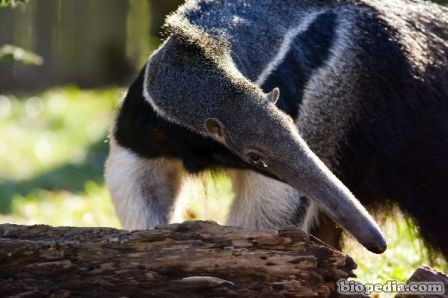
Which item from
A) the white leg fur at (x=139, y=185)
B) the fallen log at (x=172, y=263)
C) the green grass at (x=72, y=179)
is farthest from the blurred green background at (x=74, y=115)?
the fallen log at (x=172, y=263)

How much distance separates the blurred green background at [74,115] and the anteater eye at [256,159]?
1424 millimetres

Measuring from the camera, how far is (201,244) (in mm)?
3992

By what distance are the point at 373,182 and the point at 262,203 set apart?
879mm

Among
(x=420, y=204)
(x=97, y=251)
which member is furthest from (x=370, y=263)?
(x=97, y=251)

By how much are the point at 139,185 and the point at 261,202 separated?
73 centimetres

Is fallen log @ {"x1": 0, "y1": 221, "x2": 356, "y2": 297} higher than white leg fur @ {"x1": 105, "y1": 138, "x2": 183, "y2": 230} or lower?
higher

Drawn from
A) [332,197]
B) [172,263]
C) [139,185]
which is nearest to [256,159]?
[332,197]

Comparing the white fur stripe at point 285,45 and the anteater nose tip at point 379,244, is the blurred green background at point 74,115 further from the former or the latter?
the anteater nose tip at point 379,244

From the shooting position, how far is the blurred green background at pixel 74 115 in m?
6.66

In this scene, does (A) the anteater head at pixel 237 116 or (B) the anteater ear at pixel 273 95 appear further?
(B) the anteater ear at pixel 273 95

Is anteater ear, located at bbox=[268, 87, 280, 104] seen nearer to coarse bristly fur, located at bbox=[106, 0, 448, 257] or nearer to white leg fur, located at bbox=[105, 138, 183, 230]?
coarse bristly fur, located at bbox=[106, 0, 448, 257]

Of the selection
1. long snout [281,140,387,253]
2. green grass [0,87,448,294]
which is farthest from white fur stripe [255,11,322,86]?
long snout [281,140,387,253]

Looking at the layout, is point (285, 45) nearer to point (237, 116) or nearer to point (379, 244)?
point (237, 116)

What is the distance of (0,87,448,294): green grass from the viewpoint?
6.40 meters
